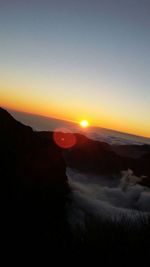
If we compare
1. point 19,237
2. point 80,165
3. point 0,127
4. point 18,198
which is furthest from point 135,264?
point 80,165

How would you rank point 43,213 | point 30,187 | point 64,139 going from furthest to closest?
point 64,139 → point 30,187 → point 43,213

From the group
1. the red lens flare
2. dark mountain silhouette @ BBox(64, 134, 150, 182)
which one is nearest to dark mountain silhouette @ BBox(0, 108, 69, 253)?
dark mountain silhouette @ BBox(64, 134, 150, 182)

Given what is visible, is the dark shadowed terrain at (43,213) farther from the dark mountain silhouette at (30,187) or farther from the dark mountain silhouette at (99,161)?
the dark mountain silhouette at (99,161)

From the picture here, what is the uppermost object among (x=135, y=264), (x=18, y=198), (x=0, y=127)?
(x=0, y=127)

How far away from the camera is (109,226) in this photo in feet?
14.0

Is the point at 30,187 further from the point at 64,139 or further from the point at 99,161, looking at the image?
the point at 64,139

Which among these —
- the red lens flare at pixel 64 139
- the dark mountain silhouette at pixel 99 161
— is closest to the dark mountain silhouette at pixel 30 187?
the dark mountain silhouette at pixel 99 161

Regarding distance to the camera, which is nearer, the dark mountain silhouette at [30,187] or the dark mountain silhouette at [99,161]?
the dark mountain silhouette at [30,187]

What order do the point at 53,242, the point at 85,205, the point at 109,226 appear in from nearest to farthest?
the point at 53,242 → the point at 109,226 → the point at 85,205

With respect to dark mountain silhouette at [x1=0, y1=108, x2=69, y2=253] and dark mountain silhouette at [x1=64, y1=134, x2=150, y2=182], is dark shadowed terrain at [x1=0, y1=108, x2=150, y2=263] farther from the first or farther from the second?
dark mountain silhouette at [x1=64, y1=134, x2=150, y2=182]

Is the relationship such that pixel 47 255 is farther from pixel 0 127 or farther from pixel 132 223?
pixel 0 127

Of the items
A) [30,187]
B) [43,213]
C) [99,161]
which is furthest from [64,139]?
[43,213]

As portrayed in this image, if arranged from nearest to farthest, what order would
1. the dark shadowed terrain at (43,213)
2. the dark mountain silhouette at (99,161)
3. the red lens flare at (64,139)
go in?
the dark shadowed terrain at (43,213) < the dark mountain silhouette at (99,161) < the red lens flare at (64,139)

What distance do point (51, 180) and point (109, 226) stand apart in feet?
16.7
